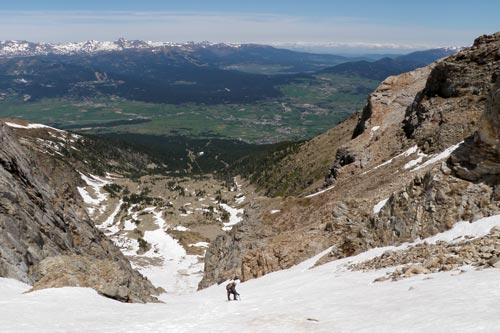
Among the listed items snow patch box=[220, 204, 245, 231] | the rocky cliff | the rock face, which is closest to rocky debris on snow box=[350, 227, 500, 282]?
the rocky cliff

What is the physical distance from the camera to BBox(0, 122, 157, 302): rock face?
31.0 metres

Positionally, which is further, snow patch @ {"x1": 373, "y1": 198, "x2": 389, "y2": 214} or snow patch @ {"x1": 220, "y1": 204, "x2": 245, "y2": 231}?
snow patch @ {"x1": 220, "y1": 204, "x2": 245, "y2": 231}

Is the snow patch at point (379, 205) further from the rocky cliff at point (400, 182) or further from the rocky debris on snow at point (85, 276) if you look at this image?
the rocky debris on snow at point (85, 276)

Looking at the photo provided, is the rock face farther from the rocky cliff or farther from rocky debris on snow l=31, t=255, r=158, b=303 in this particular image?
the rocky cliff

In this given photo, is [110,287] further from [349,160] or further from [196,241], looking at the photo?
[196,241]

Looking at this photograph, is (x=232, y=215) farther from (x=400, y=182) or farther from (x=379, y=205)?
(x=379, y=205)

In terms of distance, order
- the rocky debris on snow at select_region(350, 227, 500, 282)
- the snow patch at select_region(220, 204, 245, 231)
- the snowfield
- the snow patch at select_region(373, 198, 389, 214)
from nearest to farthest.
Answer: the snowfield, the rocky debris on snow at select_region(350, 227, 500, 282), the snow patch at select_region(373, 198, 389, 214), the snow patch at select_region(220, 204, 245, 231)

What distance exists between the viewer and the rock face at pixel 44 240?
3102 cm

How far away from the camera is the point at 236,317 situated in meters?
21.6

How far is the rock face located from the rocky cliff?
16245mm

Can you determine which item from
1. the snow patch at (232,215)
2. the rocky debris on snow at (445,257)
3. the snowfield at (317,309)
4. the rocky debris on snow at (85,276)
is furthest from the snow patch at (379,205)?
the snow patch at (232,215)

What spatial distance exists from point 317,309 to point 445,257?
23.7ft

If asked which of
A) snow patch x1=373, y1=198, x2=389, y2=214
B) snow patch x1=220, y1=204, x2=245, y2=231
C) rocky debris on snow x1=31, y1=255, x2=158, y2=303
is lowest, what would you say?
snow patch x1=220, y1=204, x2=245, y2=231

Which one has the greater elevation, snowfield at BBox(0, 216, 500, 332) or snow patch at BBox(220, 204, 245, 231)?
snowfield at BBox(0, 216, 500, 332)
